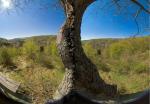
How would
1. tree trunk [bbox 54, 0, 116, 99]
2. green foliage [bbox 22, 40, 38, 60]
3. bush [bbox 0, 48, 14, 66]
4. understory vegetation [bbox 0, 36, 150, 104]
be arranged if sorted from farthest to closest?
green foliage [bbox 22, 40, 38, 60], bush [bbox 0, 48, 14, 66], understory vegetation [bbox 0, 36, 150, 104], tree trunk [bbox 54, 0, 116, 99]

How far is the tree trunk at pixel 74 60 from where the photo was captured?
9375 mm

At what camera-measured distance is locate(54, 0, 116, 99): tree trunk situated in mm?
9375

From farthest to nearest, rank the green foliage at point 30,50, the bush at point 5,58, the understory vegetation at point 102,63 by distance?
1. the green foliage at point 30,50
2. the bush at point 5,58
3. the understory vegetation at point 102,63

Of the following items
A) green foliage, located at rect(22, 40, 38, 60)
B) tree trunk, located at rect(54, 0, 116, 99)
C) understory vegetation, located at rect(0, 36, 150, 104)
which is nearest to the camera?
tree trunk, located at rect(54, 0, 116, 99)

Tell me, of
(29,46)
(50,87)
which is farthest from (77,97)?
(29,46)

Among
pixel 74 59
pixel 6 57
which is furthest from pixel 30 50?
pixel 74 59

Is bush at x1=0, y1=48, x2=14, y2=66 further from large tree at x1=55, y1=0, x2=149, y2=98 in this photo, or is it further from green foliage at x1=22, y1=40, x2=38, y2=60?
large tree at x1=55, y1=0, x2=149, y2=98

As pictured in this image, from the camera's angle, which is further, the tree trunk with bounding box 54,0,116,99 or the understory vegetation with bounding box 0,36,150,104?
the understory vegetation with bounding box 0,36,150,104

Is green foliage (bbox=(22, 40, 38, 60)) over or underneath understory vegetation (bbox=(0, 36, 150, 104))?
over

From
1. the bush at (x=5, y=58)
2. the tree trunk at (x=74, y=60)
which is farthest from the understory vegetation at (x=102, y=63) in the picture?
the tree trunk at (x=74, y=60)

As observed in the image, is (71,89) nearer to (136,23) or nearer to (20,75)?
(136,23)

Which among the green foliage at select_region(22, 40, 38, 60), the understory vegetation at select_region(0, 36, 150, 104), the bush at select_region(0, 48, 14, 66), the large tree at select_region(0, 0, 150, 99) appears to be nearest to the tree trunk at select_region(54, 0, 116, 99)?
the large tree at select_region(0, 0, 150, 99)

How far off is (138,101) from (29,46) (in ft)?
45.0

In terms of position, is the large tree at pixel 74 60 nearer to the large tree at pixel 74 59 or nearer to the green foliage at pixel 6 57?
the large tree at pixel 74 59
